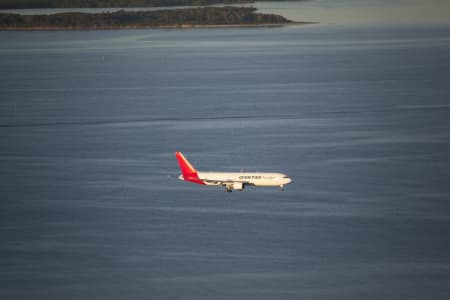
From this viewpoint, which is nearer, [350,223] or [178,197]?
[350,223]

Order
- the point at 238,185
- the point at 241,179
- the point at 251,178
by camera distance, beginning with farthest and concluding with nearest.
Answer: the point at 238,185
the point at 251,178
the point at 241,179

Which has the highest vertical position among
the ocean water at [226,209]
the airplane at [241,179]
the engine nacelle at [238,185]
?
the airplane at [241,179]

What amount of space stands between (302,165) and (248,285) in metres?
42.7

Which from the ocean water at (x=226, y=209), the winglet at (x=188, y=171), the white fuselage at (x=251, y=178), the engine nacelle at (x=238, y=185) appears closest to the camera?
the ocean water at (x=226, y=209)

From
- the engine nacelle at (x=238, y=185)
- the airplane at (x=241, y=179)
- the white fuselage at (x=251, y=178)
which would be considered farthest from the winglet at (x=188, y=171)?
the engine nacelle at (x=238, y=185)

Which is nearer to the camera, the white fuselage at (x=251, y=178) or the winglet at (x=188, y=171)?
the white fuselage at (x=251, y=178)

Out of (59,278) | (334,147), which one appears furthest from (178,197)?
(334,147)

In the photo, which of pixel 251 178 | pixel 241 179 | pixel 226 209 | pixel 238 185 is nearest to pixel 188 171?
pixel 238 185

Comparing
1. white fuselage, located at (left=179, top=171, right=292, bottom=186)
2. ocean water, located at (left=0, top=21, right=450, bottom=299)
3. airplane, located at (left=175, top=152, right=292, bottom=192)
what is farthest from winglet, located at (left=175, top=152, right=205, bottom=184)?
ocean water, located at (left=0, top=21, right=450, bottom=299)

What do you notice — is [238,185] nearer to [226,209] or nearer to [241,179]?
[241,179]

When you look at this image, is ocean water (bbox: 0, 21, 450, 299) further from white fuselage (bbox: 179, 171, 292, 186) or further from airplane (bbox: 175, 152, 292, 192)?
white fuselage (bbox: 179, 171, 292, 186)

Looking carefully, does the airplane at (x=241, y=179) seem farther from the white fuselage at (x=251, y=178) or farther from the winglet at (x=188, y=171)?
the winglet at (x=188, y=171)

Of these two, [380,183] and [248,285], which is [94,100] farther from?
[248,285]

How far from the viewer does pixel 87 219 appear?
9919cm
